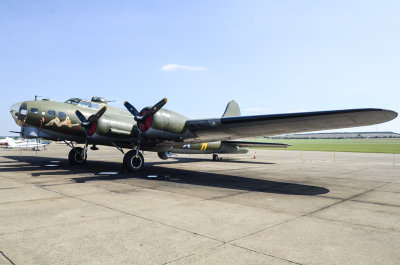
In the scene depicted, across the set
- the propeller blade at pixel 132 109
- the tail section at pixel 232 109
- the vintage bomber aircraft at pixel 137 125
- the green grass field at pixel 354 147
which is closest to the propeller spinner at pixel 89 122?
the vintage bomber aircraft at pixel 137 125

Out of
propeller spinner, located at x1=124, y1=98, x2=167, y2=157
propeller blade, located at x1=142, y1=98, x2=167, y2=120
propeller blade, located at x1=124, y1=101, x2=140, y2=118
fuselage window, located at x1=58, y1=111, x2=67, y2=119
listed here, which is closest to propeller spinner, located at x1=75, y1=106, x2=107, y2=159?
fuselage window, located at x1=58, y1=111, x2=67, y2=119

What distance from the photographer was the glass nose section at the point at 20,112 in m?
13.7

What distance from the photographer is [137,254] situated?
12.8 ft

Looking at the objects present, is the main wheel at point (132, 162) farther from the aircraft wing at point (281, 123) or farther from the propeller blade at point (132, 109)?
the aircraft wing at point (281, 123)

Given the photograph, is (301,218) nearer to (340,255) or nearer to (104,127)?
(340,255)

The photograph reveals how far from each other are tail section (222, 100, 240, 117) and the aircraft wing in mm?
7304

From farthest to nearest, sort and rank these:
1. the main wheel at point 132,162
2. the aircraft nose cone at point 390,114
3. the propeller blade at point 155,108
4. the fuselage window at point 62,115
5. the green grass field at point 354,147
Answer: the green grass field at point 354,147, the fuselage window at point 62,115, the main wheel at point 132,162, the propeller blade at point 155,108, the aircraft nose cone at point 390,114

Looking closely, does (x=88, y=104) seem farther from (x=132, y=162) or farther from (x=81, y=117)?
(x=132, y=162)

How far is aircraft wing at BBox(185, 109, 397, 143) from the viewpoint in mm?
9034

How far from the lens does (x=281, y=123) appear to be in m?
11.4

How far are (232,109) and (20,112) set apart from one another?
1475 cm

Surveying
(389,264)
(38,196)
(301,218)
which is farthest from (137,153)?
(389,264)

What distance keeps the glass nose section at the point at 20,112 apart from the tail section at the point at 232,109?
13.9m

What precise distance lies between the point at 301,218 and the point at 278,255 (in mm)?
2322
